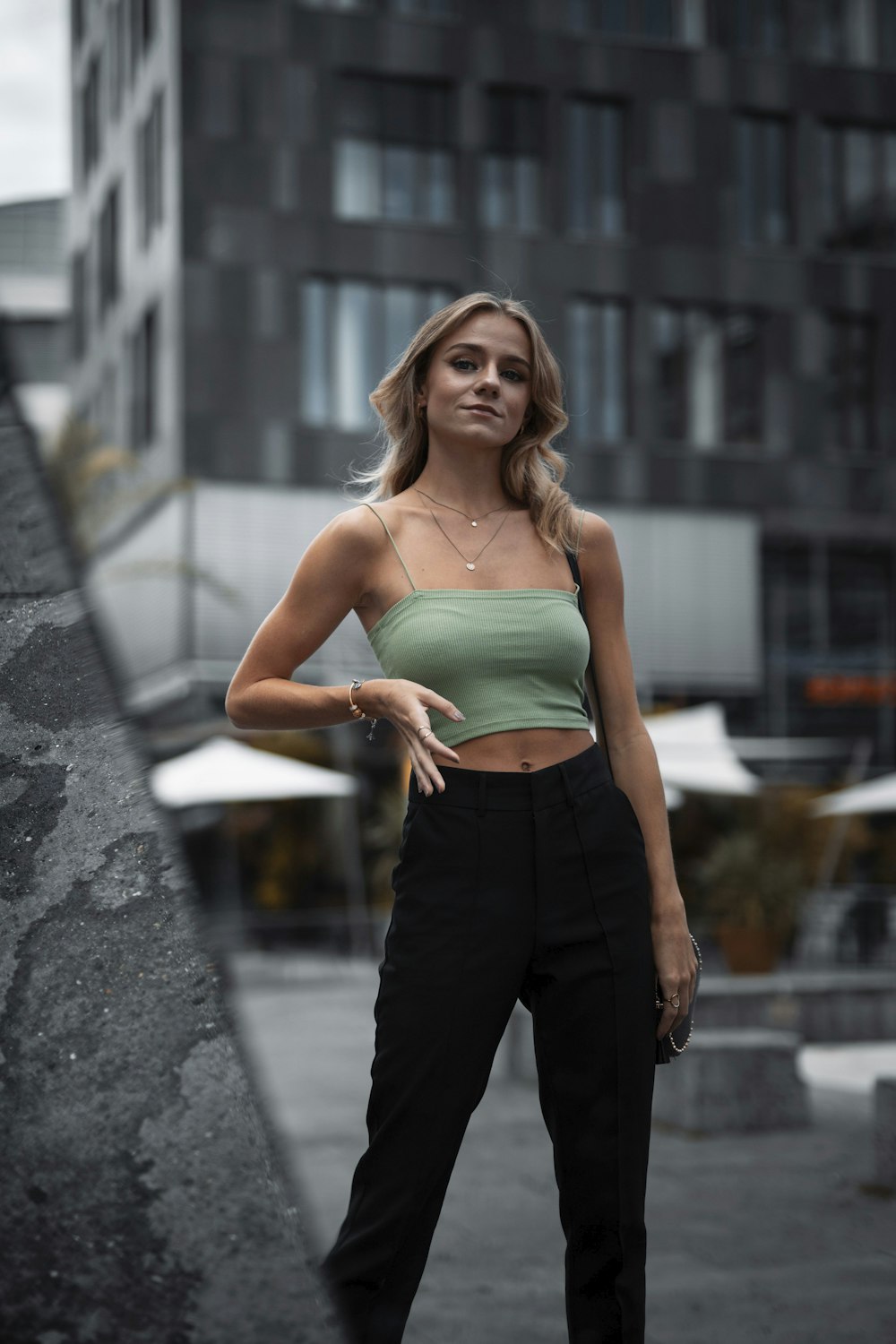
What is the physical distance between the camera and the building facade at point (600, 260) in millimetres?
28469

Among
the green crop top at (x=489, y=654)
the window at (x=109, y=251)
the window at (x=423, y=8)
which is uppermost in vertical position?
the window at (x=423, y=8)

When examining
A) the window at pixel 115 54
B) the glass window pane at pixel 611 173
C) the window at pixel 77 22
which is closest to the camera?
the glass window pane at pixel 611 173

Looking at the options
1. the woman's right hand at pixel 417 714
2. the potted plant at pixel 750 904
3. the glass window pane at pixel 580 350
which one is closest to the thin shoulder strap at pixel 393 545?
the woman's right hand at pixel 417 714

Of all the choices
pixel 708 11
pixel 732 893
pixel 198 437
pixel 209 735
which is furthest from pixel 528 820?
pixel 708 11

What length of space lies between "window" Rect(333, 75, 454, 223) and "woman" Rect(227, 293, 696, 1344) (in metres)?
27.5

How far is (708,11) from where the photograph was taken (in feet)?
102

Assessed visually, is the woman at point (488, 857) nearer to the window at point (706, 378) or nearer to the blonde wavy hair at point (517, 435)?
the blonde wavy hair at point (517, 435)

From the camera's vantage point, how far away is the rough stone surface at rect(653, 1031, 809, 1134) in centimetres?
793

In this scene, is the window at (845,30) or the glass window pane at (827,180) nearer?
the glass window pane at (827,180)

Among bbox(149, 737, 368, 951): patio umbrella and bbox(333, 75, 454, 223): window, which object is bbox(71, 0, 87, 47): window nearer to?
bbox(333, 75, 454, 223): window

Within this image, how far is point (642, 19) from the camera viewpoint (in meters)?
30.6

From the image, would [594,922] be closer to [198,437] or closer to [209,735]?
[209,735]

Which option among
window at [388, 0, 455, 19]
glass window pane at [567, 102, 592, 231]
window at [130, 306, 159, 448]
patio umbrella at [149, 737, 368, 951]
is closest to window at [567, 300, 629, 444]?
glass window pane at [567, 102, 592, 231]

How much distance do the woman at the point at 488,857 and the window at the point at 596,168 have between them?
1113 inches
